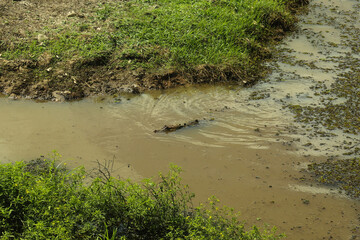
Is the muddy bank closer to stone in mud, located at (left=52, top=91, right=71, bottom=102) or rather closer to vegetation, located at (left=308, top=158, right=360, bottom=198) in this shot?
stone in mud, located at (left=52, top=91, right=71, bottom=102)

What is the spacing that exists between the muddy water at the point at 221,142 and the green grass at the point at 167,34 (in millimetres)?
727

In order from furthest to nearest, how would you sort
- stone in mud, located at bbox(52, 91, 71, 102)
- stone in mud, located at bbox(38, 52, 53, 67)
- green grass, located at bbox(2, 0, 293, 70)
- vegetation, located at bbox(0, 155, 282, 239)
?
green grass, located at bbox(2, 0, 293, 70), stone in mud, located at bbox(38, 52, 53, 67), stone in mud, located at bbox(52, 91, 71, 102), vegetation, located at bbox(0, 155, 282, 239)

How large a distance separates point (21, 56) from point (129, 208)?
4385mm

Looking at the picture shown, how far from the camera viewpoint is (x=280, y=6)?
9289 mm

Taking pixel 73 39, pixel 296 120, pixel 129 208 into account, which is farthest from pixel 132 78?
pixel 129 208

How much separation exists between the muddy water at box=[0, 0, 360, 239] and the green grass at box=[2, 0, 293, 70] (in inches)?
28.6

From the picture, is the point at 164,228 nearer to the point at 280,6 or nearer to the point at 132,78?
the point at 132,78

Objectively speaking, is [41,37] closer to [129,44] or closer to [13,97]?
[13,97]

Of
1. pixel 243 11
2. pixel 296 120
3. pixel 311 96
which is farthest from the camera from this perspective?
pixel 243 11

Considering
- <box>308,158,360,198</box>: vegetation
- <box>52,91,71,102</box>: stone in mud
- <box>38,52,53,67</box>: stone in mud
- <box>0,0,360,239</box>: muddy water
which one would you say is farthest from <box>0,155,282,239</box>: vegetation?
<box>38,52,53,67</box>: stone in mud

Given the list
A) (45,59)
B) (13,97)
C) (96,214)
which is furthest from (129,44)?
(96,214)

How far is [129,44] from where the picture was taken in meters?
7.69

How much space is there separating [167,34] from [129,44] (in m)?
0.74

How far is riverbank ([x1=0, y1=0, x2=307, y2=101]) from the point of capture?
7.12 meters
